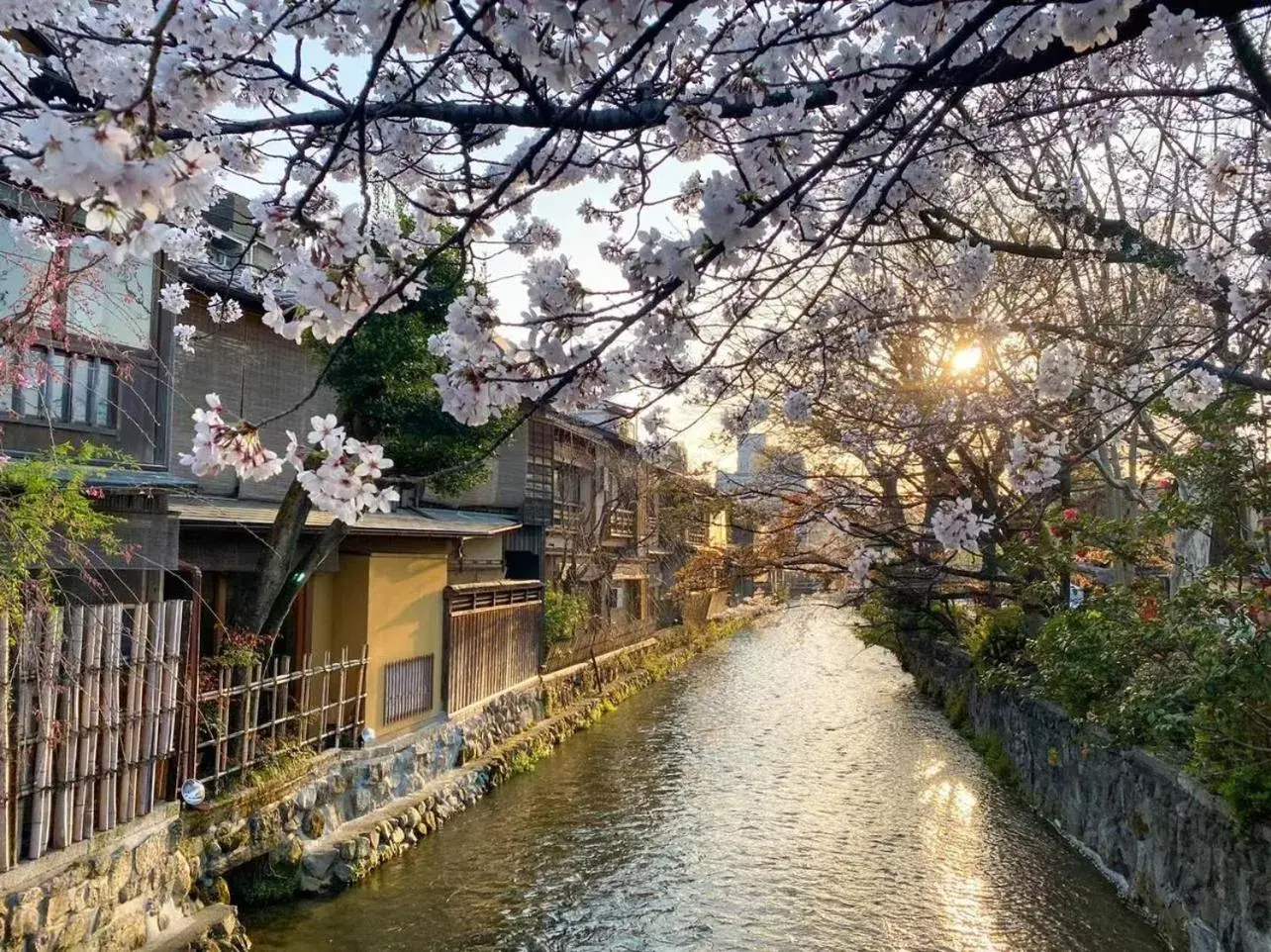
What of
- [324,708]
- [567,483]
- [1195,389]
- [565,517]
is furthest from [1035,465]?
[567,483]

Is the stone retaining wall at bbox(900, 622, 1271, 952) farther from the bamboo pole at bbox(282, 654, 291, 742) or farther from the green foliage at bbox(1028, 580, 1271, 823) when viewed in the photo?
the bamboo pole at bbox(282, 654, 291, 742)

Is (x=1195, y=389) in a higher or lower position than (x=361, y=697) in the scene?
higher

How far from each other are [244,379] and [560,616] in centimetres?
789

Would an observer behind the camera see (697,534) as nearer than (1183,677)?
No

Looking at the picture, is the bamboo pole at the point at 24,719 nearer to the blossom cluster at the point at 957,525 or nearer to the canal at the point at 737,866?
the canal at the point at 737,866

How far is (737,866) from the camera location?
354 inches

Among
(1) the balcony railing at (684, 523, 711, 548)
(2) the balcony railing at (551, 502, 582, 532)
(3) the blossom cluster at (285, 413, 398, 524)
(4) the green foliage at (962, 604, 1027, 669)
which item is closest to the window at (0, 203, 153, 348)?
(3) the blossom cluster at (285, 413, 398, 524)

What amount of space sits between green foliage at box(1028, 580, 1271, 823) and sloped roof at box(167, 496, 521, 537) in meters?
6.22

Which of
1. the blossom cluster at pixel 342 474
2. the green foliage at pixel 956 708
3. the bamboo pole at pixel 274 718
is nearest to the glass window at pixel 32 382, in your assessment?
the blossom cluster at pixel 342 474

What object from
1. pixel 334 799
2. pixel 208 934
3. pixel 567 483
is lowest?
pixel 208 934

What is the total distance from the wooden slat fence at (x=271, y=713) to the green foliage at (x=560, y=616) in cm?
650

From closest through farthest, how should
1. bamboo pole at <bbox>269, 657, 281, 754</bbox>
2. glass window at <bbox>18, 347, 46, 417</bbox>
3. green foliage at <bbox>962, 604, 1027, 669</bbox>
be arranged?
glass window at <bbox>18, 347, 46, 417</bbox>, bamboo pole at <bbox>269, 657, 281, 754</bbox>, green foliage at <bbox>962, 604, 1027, 669</bbox>

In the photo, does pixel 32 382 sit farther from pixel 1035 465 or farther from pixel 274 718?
pixel 1035 465

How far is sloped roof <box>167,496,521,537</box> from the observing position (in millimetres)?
8352
